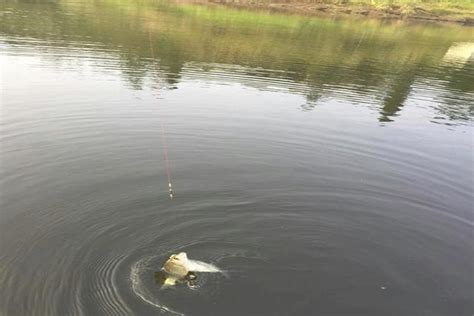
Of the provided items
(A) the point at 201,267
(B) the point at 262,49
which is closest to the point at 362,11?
(B) the point at 262,49

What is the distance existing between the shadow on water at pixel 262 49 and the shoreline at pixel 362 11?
A: 1450 centimetres

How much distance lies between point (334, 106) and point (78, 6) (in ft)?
152

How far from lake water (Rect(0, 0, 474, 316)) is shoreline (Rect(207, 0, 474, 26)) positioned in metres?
50.2

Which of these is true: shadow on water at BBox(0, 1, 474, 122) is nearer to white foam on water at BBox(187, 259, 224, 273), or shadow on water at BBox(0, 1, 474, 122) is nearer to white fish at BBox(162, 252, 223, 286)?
white foam on water at BBox(187, 259, 224, 273)

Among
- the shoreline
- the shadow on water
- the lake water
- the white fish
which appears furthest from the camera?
the shoreline

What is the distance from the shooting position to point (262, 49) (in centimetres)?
4256

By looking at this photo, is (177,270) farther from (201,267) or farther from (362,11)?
(362,11)

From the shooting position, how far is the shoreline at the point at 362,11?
80.6 meters

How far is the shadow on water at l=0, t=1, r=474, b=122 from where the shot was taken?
3028cm

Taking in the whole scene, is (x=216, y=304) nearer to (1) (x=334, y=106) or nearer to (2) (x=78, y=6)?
(1) (x=334, y=106)

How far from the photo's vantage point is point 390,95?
97.7 feet

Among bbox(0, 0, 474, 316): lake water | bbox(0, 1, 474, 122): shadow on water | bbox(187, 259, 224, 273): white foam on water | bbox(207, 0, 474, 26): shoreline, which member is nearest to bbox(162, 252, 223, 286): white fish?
bbox(187, 259, 224, 273): white foam on water

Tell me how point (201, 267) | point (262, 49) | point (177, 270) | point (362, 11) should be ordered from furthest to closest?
point (362, 11)
point (262, 49)
point (201, 267)
point (177, 270)

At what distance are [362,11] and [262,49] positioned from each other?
54.1 metres
